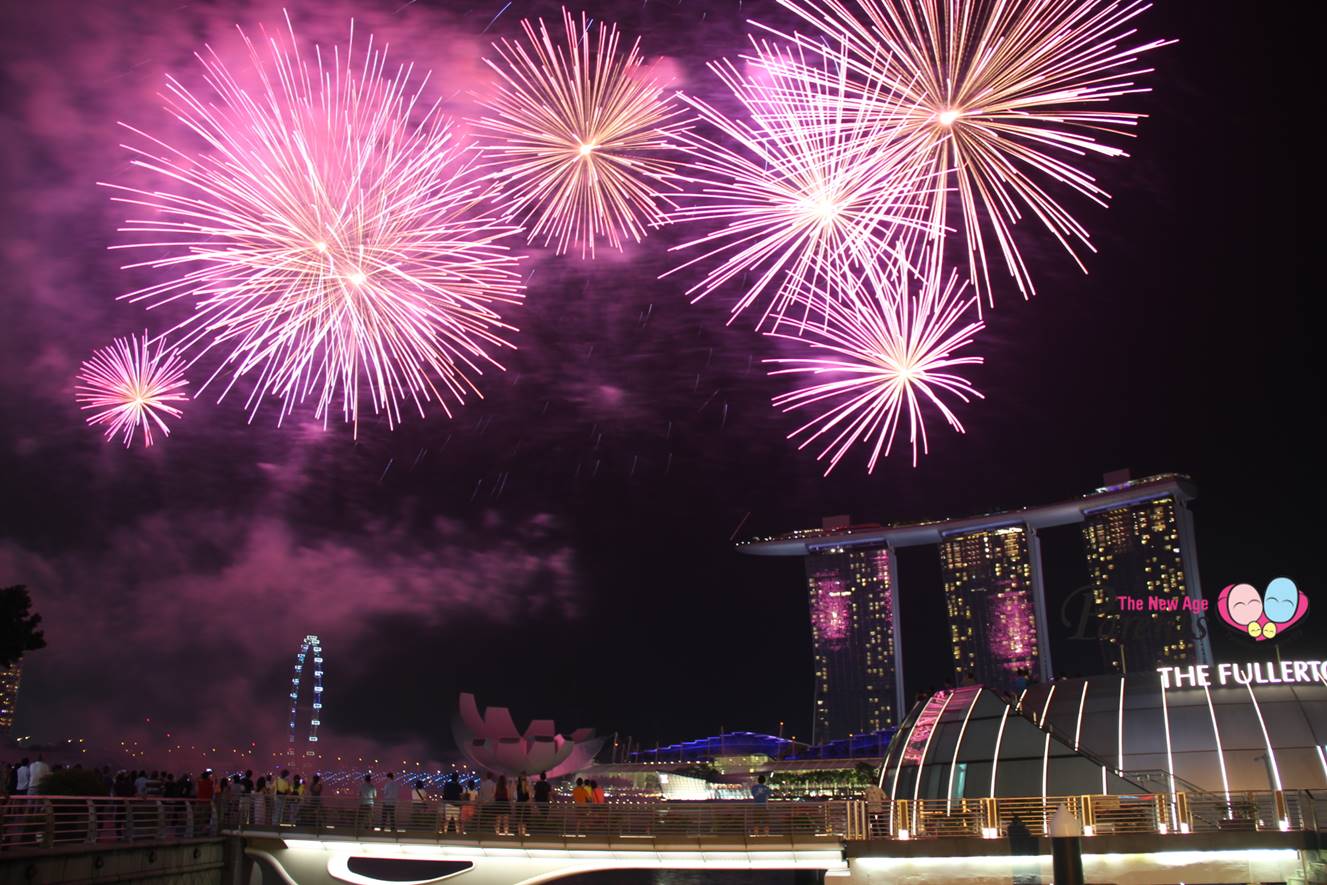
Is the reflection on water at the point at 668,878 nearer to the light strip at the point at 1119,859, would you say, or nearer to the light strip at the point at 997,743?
the light strip at the point at 997,743

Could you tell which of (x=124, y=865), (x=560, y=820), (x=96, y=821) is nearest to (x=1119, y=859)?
(x=560, y=820)

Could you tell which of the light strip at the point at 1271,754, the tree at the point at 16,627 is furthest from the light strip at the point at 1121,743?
the tree at the point at 16,627

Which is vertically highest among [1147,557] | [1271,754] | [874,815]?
[1147,557]

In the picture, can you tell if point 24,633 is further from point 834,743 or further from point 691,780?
point 834,743

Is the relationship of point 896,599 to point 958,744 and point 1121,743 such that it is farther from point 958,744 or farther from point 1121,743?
point 958,744

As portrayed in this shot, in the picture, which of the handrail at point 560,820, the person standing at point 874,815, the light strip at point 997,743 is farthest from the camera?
the light strip at point 997,743

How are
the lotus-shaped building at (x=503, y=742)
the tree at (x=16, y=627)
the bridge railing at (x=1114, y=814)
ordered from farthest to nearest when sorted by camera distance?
the lotus-shaped building at (x=503, y=742), the tree at (x=16, y=627), the bridge railing at (x=1114, y=814)
